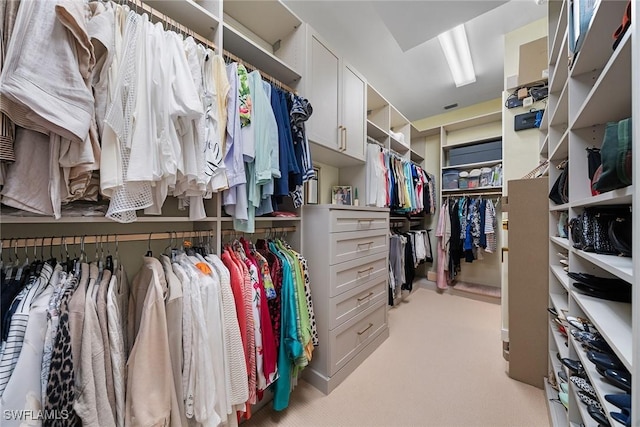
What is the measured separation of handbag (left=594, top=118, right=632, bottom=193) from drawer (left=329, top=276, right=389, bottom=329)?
→ 1.32 metres

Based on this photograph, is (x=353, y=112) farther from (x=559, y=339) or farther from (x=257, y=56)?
(x=559, y=339)

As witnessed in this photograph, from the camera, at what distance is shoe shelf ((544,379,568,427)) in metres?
1.18

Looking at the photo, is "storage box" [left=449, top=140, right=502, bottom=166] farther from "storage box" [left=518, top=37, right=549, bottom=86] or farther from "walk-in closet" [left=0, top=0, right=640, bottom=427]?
"storage box" [left=518, top=37, right=549, bottom=86]

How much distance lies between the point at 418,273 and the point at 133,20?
4304 millimetres

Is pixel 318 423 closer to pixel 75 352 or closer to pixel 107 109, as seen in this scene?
pixel 75 352

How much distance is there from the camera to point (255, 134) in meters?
1.18

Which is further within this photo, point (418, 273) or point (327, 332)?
point (418, 273)

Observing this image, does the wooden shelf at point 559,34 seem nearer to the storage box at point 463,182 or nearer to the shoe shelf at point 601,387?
the shoe shelf at point 601,387

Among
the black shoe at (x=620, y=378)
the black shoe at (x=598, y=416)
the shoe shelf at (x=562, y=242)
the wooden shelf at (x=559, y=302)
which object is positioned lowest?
the black shoe at (x=598, y=416)

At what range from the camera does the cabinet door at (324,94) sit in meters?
1.64

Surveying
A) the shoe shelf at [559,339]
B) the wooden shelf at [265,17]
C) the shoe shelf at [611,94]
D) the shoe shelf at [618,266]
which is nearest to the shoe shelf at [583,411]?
the shoe shelf at [559,339]

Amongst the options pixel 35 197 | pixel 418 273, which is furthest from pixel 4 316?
pixel 418 273

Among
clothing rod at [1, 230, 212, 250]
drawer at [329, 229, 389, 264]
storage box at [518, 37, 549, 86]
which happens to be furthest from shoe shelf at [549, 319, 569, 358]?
clothing rod at [1, 230, 212, 250]

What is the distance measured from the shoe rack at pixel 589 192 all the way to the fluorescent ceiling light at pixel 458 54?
2.23 feet
